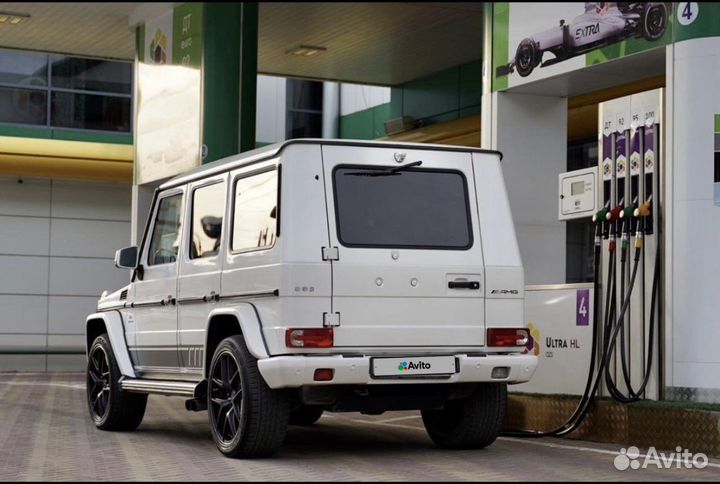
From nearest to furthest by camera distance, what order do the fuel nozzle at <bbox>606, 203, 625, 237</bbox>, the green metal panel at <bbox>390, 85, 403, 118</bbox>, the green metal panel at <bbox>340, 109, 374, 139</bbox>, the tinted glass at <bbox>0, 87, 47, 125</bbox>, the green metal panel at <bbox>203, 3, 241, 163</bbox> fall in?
the fuel nozzle at <bbox>606, 203, 625, 237</bbox> → the green metal panel at <bbox>203, 3, 241, 163</bbox> → the green metal panel at <bbox>390, 85, 403, 118</bbox> → the tinted glass at <bbox>0, 87, 47, 125</bbox> → the green metal panel at <bbox>340, 109, 374, 139</bbox>

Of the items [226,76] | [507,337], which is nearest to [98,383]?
[507,337]

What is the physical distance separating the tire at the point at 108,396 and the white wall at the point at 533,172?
405 centimetres

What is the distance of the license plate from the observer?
8.75 m

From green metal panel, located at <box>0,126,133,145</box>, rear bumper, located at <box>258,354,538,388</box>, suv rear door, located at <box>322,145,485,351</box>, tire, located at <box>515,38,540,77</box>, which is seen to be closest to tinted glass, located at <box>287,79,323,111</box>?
green metal panel, located at <box>0,126,133,145</box>

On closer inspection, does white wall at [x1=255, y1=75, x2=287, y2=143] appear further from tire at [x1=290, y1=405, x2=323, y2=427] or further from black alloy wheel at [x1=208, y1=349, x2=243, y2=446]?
black alloy wheel at [x1=208, y1=349, x2=243, y2=446]

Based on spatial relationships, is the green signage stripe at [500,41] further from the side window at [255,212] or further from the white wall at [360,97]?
the white wall at [360,97]

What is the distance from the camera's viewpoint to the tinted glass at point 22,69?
24766mm

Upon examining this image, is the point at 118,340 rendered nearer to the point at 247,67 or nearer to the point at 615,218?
the point at 615,218

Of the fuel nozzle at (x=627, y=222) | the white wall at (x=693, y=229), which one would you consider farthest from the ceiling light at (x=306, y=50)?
the white wall at (x=693, y=229)

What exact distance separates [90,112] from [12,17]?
6789 millimetres

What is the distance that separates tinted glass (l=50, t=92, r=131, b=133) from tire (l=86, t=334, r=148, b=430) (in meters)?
13.8

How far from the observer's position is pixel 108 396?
11.3 meters

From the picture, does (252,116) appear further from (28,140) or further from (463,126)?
(28,140)

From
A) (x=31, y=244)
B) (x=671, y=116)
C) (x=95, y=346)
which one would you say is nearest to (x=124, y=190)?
(x=31, y=244)
